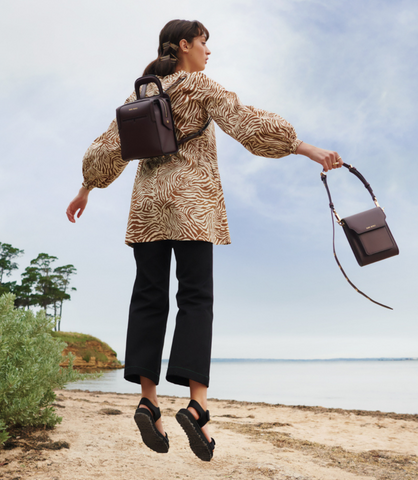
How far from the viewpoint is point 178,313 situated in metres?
1.95

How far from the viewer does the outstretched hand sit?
1842 millimetres

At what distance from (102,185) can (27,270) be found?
4543cm

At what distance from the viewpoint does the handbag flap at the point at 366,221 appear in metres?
2.17

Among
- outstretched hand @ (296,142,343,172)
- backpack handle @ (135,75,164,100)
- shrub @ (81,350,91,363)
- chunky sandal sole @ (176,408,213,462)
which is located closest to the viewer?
chunky sandal sole @ (176,408,213,462)

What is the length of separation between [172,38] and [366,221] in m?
1.53

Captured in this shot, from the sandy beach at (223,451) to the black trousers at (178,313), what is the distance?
4.79 feet

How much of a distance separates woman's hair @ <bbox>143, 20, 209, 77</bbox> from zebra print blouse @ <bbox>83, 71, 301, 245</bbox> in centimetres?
10

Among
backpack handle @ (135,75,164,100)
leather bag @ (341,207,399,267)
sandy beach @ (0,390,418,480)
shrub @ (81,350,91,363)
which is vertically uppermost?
backpack handle @ (135,75,164,100)

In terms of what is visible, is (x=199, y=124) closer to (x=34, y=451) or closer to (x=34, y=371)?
(x=34, y=371)

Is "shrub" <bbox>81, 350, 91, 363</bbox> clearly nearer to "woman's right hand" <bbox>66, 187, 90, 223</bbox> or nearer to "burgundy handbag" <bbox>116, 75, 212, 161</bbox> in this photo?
"woman's right hand" <bbox>66, 187, 90, 223</bbox>

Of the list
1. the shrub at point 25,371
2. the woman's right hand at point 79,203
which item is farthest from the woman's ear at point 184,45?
the shrub at point 25,371

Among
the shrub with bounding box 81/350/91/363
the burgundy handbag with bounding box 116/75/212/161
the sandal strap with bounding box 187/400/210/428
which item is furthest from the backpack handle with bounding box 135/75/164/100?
the shrub with bounding box 81/350/91/363

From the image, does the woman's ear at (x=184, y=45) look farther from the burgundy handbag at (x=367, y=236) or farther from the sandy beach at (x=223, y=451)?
the sandy beach at (x=223, y=451)

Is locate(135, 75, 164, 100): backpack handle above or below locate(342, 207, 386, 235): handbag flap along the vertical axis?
above
